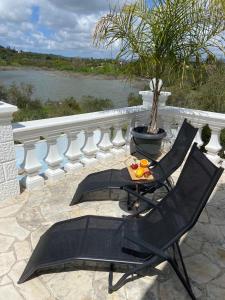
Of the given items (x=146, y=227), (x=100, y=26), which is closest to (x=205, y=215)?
(x=146, y=227)

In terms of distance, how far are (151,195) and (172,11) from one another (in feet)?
8.66

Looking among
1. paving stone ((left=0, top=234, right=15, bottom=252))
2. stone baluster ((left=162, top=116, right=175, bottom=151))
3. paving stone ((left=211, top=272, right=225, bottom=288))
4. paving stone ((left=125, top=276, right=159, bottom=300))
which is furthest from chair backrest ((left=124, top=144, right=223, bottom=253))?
stone baluster ((left=162, top=116, right=175, bottom=151))

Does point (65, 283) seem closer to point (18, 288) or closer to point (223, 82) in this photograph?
point (18, 288)

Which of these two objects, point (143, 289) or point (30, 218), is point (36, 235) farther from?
point (143, 289)

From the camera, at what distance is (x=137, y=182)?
3.05 m

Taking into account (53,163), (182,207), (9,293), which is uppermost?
(182,207)

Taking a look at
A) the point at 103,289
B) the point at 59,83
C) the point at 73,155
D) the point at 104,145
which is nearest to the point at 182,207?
the point at 103,289

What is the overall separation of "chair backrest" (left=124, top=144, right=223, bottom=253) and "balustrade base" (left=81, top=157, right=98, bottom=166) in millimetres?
2015

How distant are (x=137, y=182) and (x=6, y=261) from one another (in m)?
1.52

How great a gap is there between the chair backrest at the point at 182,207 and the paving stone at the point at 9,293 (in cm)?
89

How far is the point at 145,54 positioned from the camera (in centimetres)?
420

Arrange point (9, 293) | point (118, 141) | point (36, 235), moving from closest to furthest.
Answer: point (9, 293) < point (36, 235) < point (118, 141)

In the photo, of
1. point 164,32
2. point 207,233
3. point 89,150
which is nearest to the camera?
point 207,233

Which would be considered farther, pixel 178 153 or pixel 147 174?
pixel 178 153
